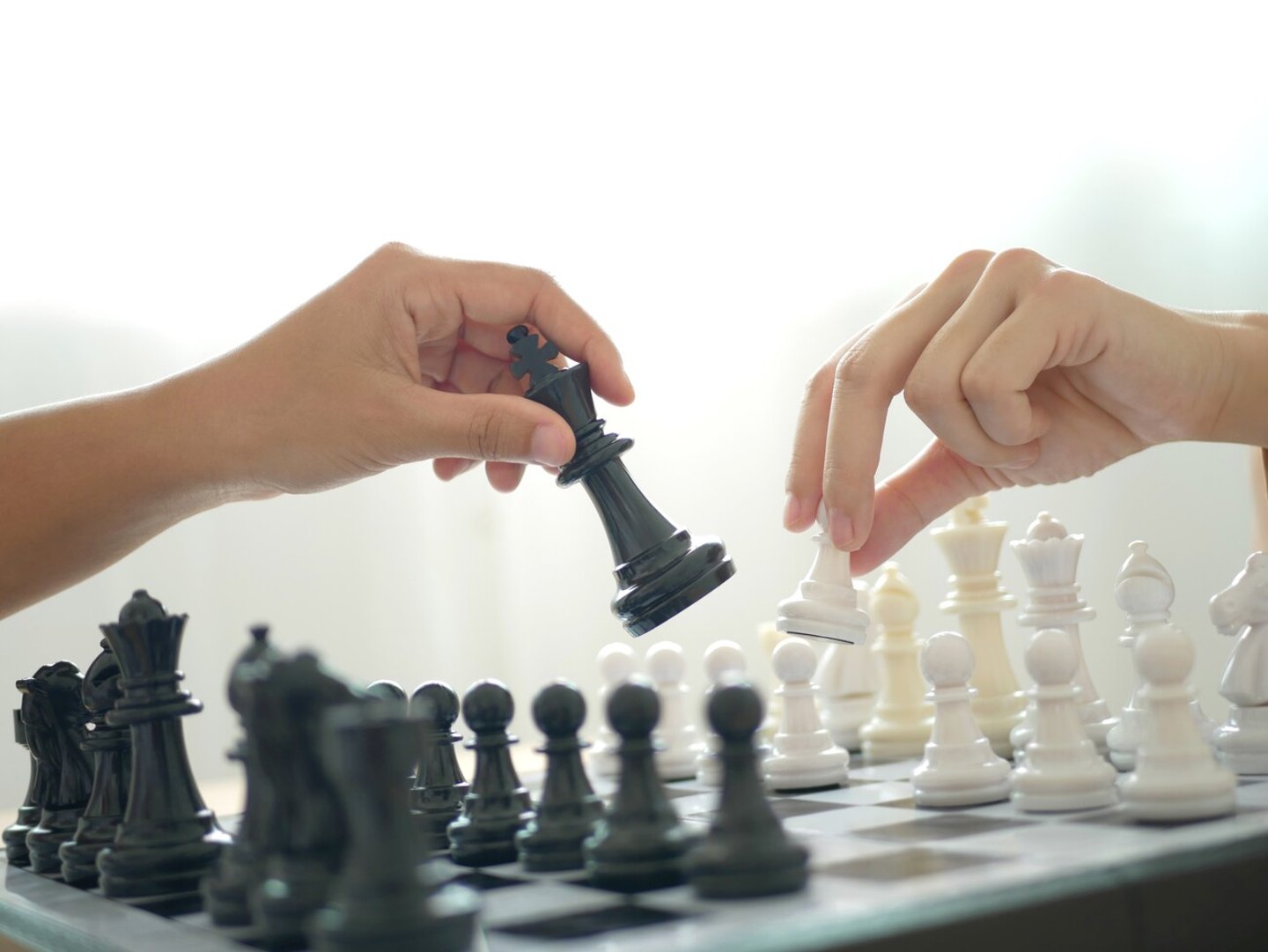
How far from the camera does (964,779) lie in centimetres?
116

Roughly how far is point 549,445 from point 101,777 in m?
0.54

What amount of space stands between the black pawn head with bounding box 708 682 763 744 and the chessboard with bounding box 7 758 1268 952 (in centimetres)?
11

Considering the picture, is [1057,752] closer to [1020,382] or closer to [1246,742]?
[1246,742]

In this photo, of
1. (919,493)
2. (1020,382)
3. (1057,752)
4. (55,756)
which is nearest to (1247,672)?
(1057,752)

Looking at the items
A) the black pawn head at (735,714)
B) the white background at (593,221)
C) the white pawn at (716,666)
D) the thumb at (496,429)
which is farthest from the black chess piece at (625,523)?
the white background at (593,221)

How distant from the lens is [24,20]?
9.87ft

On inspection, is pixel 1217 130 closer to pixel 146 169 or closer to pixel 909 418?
pixel 909 418

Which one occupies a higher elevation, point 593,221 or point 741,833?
point 593,221

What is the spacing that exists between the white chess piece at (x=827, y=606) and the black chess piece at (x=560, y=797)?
0.31 meters

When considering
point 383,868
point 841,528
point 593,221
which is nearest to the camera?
point 383,868

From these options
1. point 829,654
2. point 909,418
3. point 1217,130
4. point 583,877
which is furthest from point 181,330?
point 583,877

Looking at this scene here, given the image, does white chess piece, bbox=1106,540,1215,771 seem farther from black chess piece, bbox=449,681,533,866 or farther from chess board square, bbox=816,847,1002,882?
black chess piece, bbox=449,681,533,866

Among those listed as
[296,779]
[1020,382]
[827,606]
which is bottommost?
[296,779]

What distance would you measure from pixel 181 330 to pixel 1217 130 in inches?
96.4
